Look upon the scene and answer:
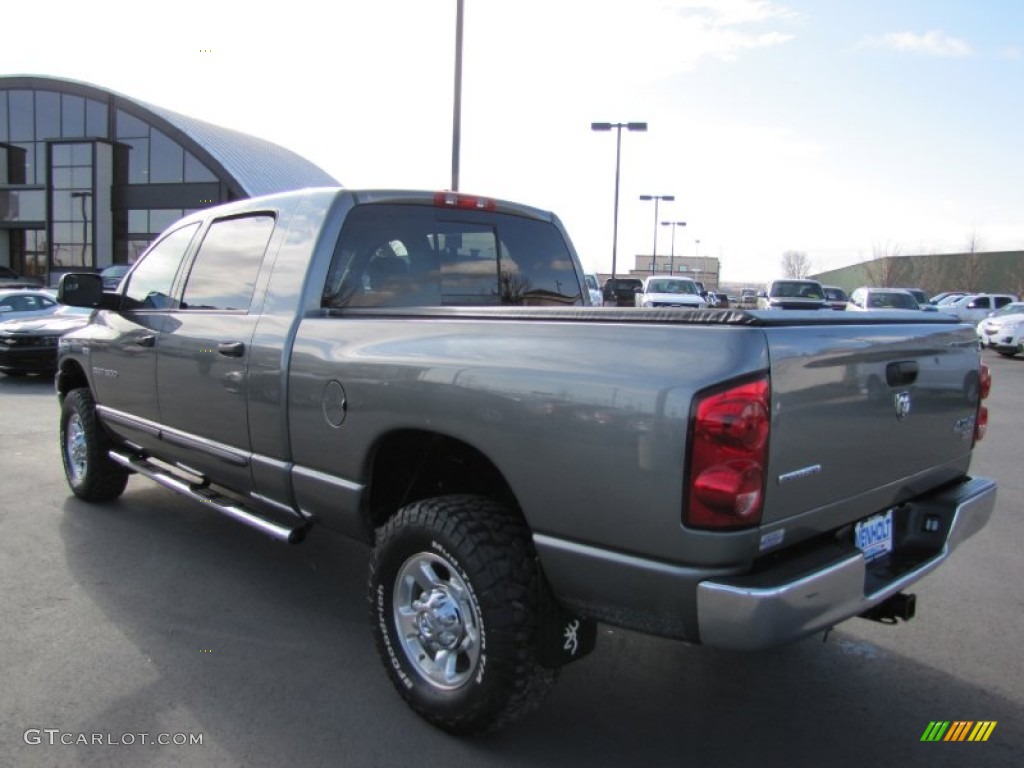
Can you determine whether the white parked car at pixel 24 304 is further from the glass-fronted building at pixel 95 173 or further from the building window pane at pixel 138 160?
the building window pane at pixel 138 160

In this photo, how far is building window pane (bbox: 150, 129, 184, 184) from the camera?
42.4m

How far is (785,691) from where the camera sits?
326cm

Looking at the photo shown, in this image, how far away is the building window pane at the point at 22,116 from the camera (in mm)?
44062

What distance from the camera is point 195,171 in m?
42.1

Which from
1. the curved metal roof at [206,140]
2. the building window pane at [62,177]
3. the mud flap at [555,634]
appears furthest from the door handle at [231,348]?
the building window pane at [62,177]

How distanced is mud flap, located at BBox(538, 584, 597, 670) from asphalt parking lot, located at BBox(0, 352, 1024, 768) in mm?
383

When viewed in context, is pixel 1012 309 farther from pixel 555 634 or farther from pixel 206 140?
pixel 206 140

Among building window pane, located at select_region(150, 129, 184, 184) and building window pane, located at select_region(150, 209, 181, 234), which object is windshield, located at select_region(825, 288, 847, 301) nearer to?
building window pane, located at select_region(150, 209, 181, 234)

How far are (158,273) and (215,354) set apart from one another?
1329 mm

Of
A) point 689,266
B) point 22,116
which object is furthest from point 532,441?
point 689,266

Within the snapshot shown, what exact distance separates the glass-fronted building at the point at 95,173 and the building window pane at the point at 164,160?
2.1 inches

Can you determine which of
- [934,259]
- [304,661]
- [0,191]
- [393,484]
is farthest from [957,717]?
[934,259]

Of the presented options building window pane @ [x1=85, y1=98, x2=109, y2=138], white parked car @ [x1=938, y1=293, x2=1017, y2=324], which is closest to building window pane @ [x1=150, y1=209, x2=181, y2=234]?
building window pane @ [x1=85, y1=98, x2=109, y2=138]

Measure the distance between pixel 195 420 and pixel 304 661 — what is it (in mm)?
1458
